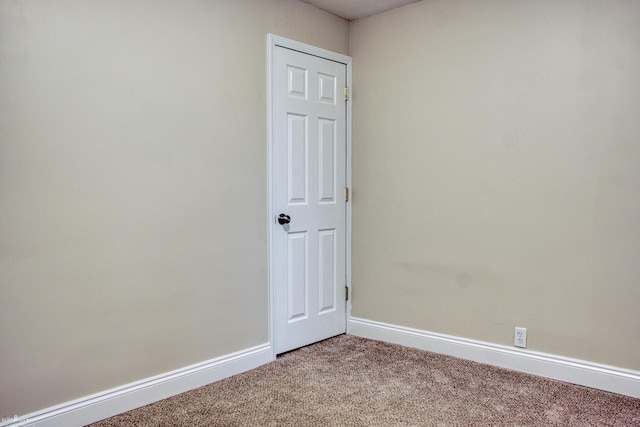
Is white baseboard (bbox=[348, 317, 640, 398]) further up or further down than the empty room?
further down

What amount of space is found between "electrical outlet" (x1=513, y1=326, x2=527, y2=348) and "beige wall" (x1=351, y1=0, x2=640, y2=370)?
5cm

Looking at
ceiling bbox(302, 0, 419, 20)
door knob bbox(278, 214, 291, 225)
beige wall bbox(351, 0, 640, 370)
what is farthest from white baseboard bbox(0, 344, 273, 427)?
ceiling bbox(302, 0, 419, 20)

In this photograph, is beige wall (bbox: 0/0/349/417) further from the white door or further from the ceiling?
the ceiling

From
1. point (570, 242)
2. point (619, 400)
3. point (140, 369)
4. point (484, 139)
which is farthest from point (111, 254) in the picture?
point (619, 400)

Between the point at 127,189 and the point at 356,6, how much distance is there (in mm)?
2053

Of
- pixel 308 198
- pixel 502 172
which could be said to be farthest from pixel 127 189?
pixel 502 172

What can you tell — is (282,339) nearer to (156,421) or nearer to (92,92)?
(156,421)

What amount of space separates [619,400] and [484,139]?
5.34ft

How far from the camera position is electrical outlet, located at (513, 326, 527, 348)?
2.85m

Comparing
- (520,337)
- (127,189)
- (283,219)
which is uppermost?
(127,189)

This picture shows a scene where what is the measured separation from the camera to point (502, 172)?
291 cm

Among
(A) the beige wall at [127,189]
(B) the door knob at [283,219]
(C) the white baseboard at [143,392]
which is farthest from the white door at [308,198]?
(C) the white baseboard at [143,392]

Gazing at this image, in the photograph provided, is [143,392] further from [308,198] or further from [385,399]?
[308,198]

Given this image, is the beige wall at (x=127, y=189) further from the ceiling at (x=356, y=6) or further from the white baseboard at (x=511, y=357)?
the white baseboard at (x=511, y=357)
